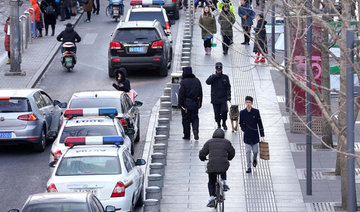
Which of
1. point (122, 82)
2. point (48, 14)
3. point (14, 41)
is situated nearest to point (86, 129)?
point (122, 82)

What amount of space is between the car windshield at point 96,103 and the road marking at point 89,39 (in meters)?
16.1

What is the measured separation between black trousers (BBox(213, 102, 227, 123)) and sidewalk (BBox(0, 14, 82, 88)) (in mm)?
8429

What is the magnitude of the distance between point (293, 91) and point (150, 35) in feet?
24.9

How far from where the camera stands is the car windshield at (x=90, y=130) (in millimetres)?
20062

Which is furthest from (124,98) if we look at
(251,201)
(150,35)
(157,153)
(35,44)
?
(35,44)

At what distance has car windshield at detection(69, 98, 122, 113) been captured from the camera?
22.4 metres

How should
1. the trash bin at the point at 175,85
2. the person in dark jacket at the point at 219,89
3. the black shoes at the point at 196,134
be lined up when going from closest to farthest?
the person in dark jacket at the point at 219,89, the black shoes at the point at 196,134, the trash bin at the point at 175,85

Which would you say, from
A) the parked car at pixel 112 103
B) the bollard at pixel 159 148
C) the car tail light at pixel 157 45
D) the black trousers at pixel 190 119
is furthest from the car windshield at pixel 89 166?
the car tail light at pixel 157 45

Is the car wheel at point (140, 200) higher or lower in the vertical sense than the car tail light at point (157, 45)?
lower

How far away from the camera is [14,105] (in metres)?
22.4

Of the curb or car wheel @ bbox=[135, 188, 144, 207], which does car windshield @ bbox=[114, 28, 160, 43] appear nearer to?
the curb

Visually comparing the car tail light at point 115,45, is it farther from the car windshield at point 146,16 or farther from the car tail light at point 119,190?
the car tail light at point 119,190

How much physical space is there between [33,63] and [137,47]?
16.5 ft

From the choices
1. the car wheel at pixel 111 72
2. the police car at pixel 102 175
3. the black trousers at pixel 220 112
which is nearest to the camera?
the police car at pixel 102 175
